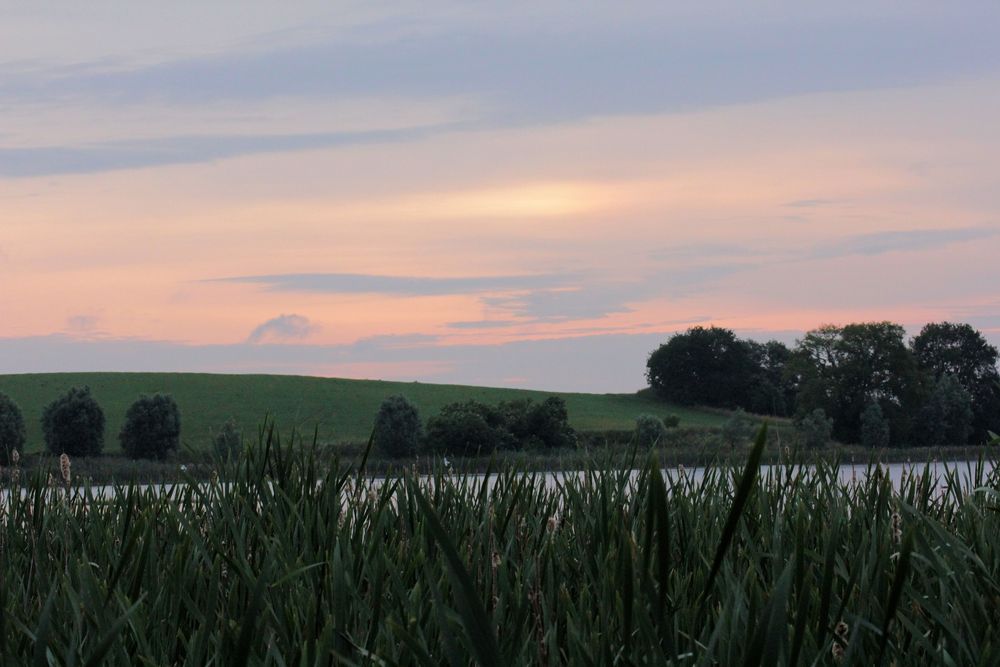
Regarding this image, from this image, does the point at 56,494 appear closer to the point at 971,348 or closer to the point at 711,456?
the point at 711,456

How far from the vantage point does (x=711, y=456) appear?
5.90 meters

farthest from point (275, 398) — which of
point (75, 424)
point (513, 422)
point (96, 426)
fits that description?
point (513, 422)

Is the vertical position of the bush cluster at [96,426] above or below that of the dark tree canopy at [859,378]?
below

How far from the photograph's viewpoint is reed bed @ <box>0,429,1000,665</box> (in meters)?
1.71

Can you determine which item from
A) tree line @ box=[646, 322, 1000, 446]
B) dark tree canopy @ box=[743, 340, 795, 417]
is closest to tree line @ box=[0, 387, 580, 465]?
tree line @ box=[646, 322, 1000, 446]

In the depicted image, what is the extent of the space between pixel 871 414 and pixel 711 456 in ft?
171

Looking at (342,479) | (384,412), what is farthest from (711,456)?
(384,412)

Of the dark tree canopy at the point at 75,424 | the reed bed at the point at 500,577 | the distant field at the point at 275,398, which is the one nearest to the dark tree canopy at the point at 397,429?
the distant field at the point at 275,398

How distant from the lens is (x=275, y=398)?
66312 mm

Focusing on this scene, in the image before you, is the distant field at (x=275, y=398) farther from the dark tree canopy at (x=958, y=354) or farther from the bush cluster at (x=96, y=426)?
the dark tree canopy at (x=958, y=354)

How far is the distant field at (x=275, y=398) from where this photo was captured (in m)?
59.9

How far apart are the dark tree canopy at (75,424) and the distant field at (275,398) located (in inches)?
213

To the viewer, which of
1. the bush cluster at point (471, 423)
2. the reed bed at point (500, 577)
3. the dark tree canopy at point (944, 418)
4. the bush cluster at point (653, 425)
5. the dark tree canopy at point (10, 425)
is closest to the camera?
the reed bed at point (500, 577)

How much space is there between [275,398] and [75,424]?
19.2 meters
